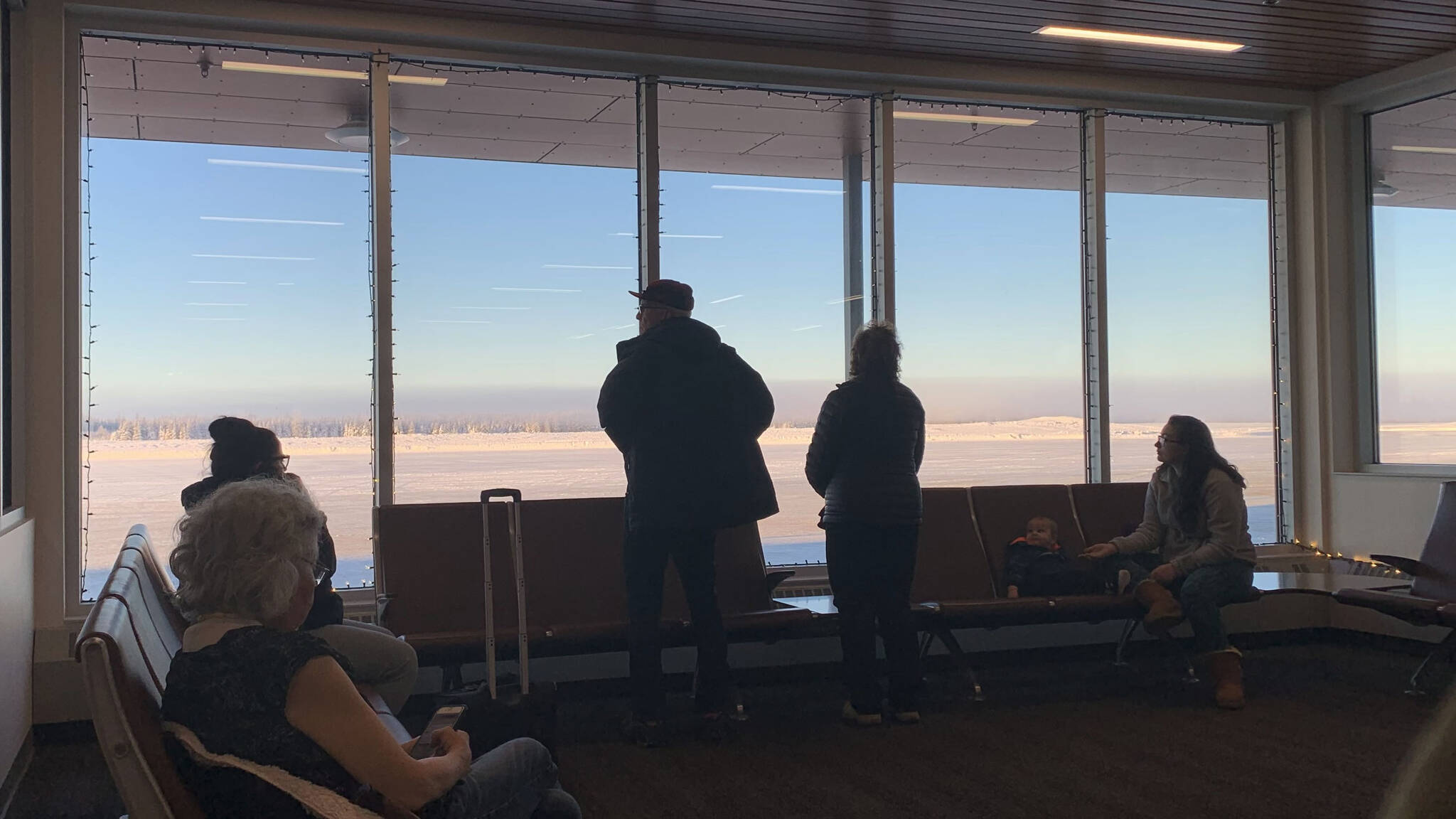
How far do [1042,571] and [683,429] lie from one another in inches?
84.3

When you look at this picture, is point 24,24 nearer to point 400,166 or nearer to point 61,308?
point 61,308

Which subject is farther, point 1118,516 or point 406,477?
point 1118,516

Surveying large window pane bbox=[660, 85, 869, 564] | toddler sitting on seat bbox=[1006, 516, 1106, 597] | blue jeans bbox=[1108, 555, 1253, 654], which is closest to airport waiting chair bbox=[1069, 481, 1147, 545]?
toddler sitting on seat bbox=[1006, 516, 1106, 597]

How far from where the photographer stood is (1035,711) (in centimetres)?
495

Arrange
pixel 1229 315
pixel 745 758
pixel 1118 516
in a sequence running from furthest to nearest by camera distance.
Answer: pixel 1229 315 < pixel 1118 516 < pixel 745 758

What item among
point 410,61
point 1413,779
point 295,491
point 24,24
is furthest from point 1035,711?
point 24,24

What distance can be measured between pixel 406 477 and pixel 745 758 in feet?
7.79

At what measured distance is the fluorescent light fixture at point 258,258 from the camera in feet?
17.8

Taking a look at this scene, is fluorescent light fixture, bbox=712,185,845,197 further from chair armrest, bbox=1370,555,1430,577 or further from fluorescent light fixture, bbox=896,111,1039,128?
chair armrest, bbox=1370,555,1430,577

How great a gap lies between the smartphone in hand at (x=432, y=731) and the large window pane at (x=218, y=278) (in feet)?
10.0

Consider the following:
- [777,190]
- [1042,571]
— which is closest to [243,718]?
[1042,571]

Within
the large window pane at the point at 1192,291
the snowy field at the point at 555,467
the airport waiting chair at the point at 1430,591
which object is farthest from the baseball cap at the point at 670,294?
the airport waiting chair at the point at 1430,591

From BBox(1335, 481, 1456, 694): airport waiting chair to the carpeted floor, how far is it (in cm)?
31

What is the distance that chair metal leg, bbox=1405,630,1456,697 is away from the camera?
5.17 metres
